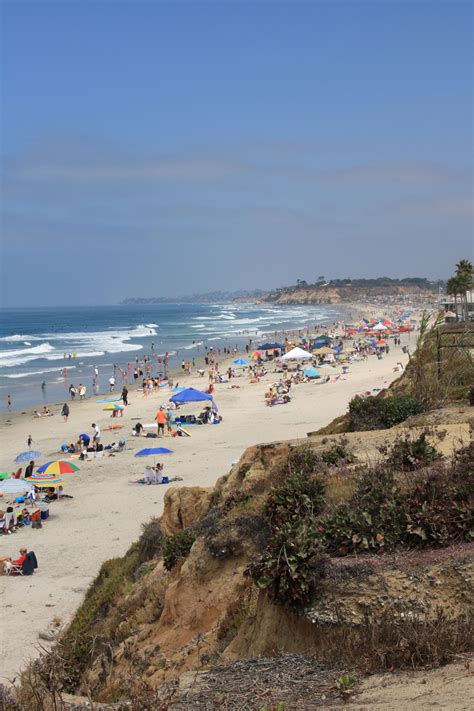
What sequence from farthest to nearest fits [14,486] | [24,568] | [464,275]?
[464,275] → [14,486] → [24,568]

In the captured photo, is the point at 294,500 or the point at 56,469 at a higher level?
the point at 294,500

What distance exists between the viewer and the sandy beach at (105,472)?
13.1 meters

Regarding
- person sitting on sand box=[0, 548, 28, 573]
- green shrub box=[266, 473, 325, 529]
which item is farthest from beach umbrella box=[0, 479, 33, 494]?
green shrub box=[266, 473, 325, 529]

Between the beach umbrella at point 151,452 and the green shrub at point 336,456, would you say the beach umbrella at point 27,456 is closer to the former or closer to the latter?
the beach umbrella at point 151,452

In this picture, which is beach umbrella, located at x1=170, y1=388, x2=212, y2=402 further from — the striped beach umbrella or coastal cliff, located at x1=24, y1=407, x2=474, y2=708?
coastal cliff, located at x1=24, y1=407, x2=474, y2=708

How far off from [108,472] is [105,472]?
109 mm

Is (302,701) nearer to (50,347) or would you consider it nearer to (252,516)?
(252,516)

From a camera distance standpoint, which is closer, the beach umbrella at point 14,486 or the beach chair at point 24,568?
the beach chair at point 24,568

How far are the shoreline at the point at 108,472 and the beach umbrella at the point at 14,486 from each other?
966 millimetres

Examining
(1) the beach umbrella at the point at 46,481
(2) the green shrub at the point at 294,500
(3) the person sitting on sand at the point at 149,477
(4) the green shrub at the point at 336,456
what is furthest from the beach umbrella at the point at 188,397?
(2) the green shrub at the point at 294,500

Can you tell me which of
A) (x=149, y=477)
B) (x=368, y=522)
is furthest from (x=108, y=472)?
(x=368, y=522)

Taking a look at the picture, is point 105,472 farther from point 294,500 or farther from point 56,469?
point 294,500

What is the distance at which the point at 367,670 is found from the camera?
507 centimetres

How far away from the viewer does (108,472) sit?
23.3 meters
